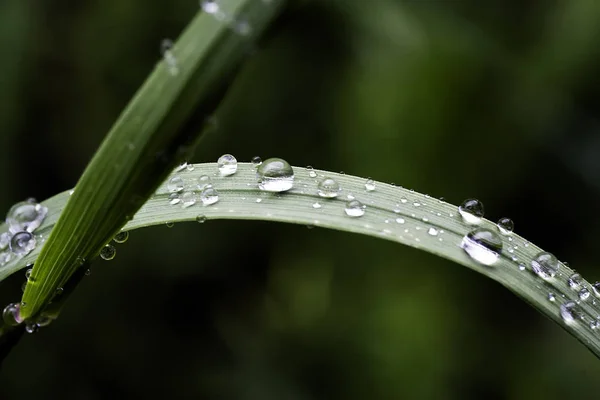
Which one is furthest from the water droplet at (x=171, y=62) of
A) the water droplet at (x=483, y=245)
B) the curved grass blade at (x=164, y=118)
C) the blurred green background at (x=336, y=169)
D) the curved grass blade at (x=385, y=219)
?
the blurred green background at (x=336, y=169)

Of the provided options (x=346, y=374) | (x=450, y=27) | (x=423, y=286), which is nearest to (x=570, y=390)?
(x=423, y=286)

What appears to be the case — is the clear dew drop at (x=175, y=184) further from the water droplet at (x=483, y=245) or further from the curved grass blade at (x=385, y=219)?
the water droplet at (x=483, y=245)

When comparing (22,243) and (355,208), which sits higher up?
(355,208)

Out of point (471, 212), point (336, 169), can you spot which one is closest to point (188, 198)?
point (471, 212)

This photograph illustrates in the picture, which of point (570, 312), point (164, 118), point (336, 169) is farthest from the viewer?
point (336, 169)

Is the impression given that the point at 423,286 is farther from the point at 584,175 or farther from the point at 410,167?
the point at 584,175

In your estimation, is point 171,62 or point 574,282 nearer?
point 171,62

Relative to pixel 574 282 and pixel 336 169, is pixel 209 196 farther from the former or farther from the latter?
pixel 336 169

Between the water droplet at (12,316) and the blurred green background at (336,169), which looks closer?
the water droplet at (12,316)
